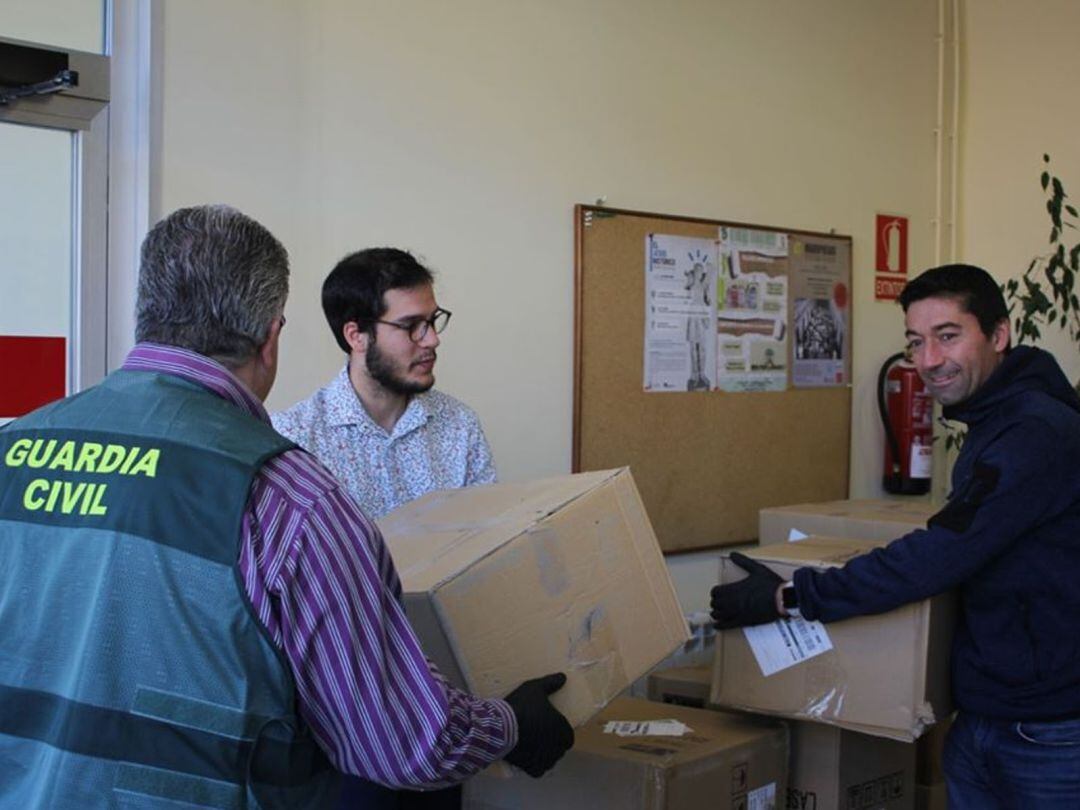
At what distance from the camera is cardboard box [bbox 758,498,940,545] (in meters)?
2.28

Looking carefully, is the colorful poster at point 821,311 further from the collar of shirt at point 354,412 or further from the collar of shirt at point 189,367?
the collar of shirt at point 189,367

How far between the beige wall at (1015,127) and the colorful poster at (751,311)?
1.08 meters

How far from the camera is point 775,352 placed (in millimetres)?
4008

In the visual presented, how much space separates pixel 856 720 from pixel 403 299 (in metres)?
1.08

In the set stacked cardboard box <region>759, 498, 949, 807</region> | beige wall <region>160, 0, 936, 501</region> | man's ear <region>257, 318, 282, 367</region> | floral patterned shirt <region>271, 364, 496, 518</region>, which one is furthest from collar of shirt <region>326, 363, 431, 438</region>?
man's ear <region>257, 318, 282, 367</region>

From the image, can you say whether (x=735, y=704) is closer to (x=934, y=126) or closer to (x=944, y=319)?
(x=944, y=319)

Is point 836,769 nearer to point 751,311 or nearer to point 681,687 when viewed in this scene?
point 681,687

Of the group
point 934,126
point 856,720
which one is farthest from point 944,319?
point 934,126

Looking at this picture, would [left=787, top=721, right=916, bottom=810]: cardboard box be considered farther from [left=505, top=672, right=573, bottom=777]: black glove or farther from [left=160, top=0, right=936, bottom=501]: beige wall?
[left=160, top=0, right=936, bottom=501]: beige wall

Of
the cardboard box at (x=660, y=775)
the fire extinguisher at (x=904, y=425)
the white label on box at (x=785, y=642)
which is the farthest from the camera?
the fire extinguisher at (x=904, y=425)

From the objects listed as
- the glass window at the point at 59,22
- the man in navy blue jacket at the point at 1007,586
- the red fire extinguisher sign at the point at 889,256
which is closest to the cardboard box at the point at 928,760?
the man in navy blue jacket at the point at 1007,586

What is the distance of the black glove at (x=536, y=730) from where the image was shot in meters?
1.47

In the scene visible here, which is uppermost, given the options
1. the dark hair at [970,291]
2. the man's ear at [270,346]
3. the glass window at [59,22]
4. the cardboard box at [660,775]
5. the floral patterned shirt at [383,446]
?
the glass window at [59,22]

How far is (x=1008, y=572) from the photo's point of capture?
1926 mm
